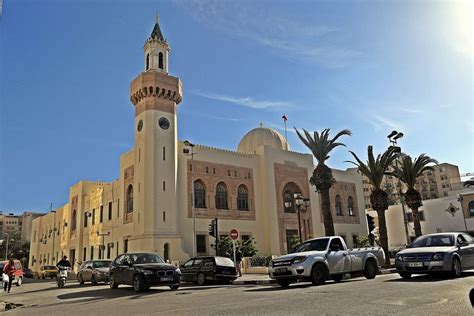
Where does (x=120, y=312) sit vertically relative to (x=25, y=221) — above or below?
below

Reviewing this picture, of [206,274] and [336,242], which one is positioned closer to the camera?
[336,242]

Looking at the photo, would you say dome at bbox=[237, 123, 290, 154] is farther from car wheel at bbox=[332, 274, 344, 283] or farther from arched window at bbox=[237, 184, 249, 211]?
car wheel at bbox=[332, 274, 344, 283]

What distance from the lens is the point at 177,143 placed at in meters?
35.2

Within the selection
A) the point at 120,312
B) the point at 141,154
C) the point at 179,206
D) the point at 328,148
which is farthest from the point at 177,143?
the point at 120,312

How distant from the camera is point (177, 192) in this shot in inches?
1325

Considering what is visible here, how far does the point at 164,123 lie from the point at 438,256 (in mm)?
26240

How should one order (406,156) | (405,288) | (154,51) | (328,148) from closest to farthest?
(405,288)
(328,148)
(406,156)
(154,51)

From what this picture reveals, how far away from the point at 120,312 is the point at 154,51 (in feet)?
103

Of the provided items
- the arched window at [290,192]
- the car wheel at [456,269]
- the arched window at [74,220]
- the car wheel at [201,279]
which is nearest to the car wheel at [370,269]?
the car wheel at [456,269]

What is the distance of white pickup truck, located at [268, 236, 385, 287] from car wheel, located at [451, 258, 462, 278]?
2929mm

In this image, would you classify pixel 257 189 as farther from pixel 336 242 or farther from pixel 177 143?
pixel 336 242

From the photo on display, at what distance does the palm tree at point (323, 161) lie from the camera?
2561 cm

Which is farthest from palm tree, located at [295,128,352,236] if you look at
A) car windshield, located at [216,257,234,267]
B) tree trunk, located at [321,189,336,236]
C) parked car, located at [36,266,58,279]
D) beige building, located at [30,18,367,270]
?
parked car, located at [36,266,58,279]

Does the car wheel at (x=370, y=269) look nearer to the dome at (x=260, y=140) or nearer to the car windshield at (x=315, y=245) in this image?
the car windshield at (x=315, y=245)
